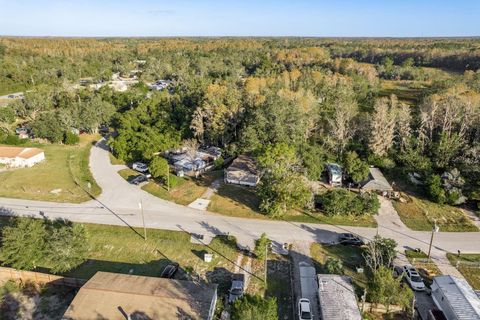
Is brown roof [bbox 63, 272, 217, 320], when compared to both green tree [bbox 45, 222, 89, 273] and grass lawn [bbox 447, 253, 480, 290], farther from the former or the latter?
grass lawn [bbox 447, 253, 480, 290]

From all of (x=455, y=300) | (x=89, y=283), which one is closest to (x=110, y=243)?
(x=89, y=283)

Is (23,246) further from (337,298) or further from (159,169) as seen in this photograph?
(337,298)

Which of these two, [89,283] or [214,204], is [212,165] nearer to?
[214,204]

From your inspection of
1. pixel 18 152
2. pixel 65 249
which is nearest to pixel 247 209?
pixel 65 249

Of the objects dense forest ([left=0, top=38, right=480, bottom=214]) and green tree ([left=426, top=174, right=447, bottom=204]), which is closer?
green tree ([left=426, top=174, right=447, bottom=204])

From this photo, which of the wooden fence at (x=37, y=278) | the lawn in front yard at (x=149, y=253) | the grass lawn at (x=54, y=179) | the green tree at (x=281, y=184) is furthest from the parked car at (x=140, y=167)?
the wooden fence at (x=37, y=278)

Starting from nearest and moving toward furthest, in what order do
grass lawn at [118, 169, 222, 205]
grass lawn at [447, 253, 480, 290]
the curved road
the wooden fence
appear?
the wooden fence < grass lawn at [447, 253, 480, 290] < the curved road < grass lawn at [118, 169, 222, 205]

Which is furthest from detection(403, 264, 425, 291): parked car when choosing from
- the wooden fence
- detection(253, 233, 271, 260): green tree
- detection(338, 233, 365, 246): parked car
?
the wooden fence

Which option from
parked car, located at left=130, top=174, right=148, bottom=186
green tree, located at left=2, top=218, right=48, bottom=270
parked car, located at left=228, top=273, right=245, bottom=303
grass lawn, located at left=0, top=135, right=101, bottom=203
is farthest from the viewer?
parked car, located at left=130, top=174, right=148, bottom=186
